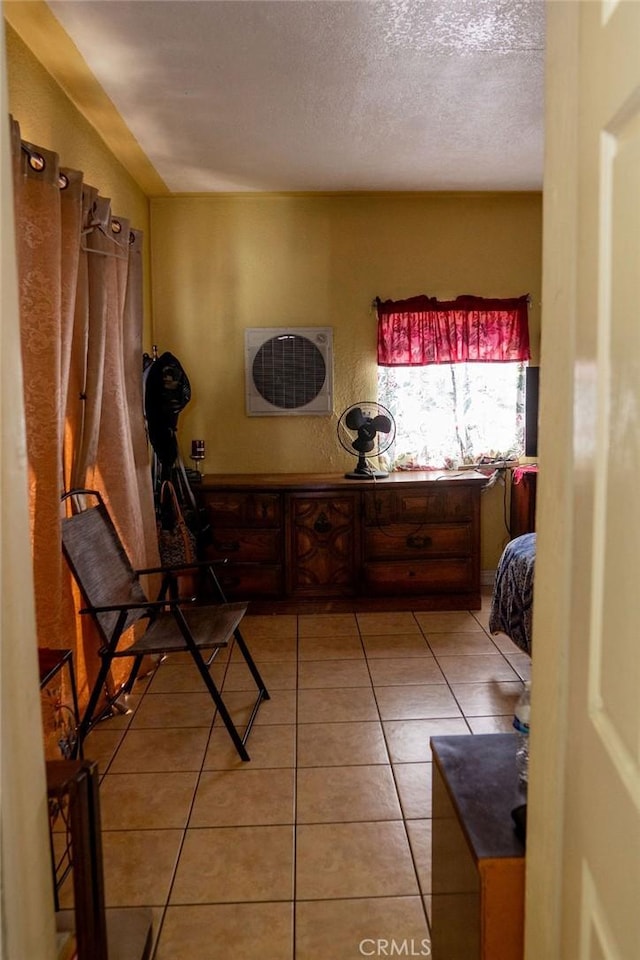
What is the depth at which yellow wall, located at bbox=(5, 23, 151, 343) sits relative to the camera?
98.7 inches

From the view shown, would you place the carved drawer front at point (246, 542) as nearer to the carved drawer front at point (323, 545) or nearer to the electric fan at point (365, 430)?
the carved drawer front at point (323, 545)

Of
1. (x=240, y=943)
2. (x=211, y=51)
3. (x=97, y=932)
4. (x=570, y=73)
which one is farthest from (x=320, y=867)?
(x=211, y=51)

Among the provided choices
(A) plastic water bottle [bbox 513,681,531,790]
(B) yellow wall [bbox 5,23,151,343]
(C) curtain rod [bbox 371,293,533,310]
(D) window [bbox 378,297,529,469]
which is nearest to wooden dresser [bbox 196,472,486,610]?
(D) window [bbox 378,297,529,469]

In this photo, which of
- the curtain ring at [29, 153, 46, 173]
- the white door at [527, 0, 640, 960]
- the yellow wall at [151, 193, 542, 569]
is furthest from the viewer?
the yellow wall at [151, 193, 542, 569]

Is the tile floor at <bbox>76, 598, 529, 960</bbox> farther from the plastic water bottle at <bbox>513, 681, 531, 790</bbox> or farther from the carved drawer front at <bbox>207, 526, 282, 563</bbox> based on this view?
the plastic water bottle at <bbox>513, 681, 531, 790</bbox>

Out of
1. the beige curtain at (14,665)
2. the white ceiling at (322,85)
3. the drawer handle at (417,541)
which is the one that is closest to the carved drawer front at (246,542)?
the drawer handle at (417,541)

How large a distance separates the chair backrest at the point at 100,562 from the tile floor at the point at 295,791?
1.63ft

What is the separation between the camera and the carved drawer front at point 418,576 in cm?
425

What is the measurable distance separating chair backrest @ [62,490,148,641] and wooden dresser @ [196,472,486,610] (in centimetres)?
111

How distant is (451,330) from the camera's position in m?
4.67

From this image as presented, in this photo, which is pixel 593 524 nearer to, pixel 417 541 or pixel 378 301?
pixel 417 541

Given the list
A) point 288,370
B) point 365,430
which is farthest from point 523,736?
point 288,370

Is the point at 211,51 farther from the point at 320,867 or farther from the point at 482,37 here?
the point at 320,867

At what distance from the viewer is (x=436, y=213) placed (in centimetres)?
465
